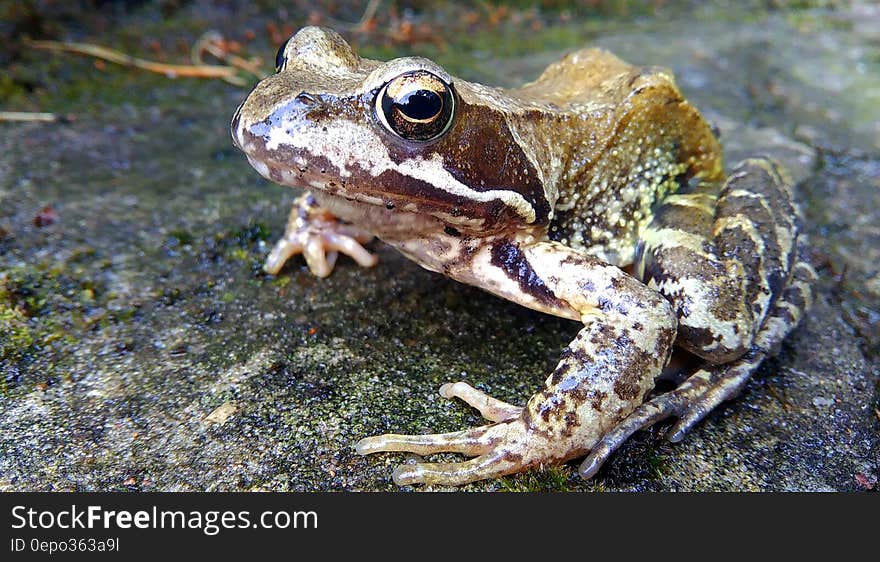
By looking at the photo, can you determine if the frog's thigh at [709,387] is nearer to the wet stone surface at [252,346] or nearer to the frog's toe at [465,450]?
the wet stone surface at [252,346]

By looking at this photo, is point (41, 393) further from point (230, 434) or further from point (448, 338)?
point (448, 338)

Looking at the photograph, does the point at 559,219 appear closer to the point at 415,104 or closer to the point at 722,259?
the point at 722,259

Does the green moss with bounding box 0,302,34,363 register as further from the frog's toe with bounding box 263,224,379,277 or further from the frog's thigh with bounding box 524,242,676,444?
the frog's thigh with bounding box 524,242,676,444

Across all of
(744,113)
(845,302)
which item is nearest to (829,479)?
(845,302)

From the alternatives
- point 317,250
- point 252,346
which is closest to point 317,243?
point 317,250

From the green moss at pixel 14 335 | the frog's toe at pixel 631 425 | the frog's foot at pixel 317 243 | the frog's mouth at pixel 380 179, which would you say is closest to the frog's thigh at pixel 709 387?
the frog's toe at pixel 631 425

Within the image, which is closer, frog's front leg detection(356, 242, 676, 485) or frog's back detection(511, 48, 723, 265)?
frog's front leg detection(356, 242, 676, 485)

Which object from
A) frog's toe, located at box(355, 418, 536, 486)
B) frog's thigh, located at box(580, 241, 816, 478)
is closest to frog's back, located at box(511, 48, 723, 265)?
frog's thigh, located at box(580, 241, 816, 478)
